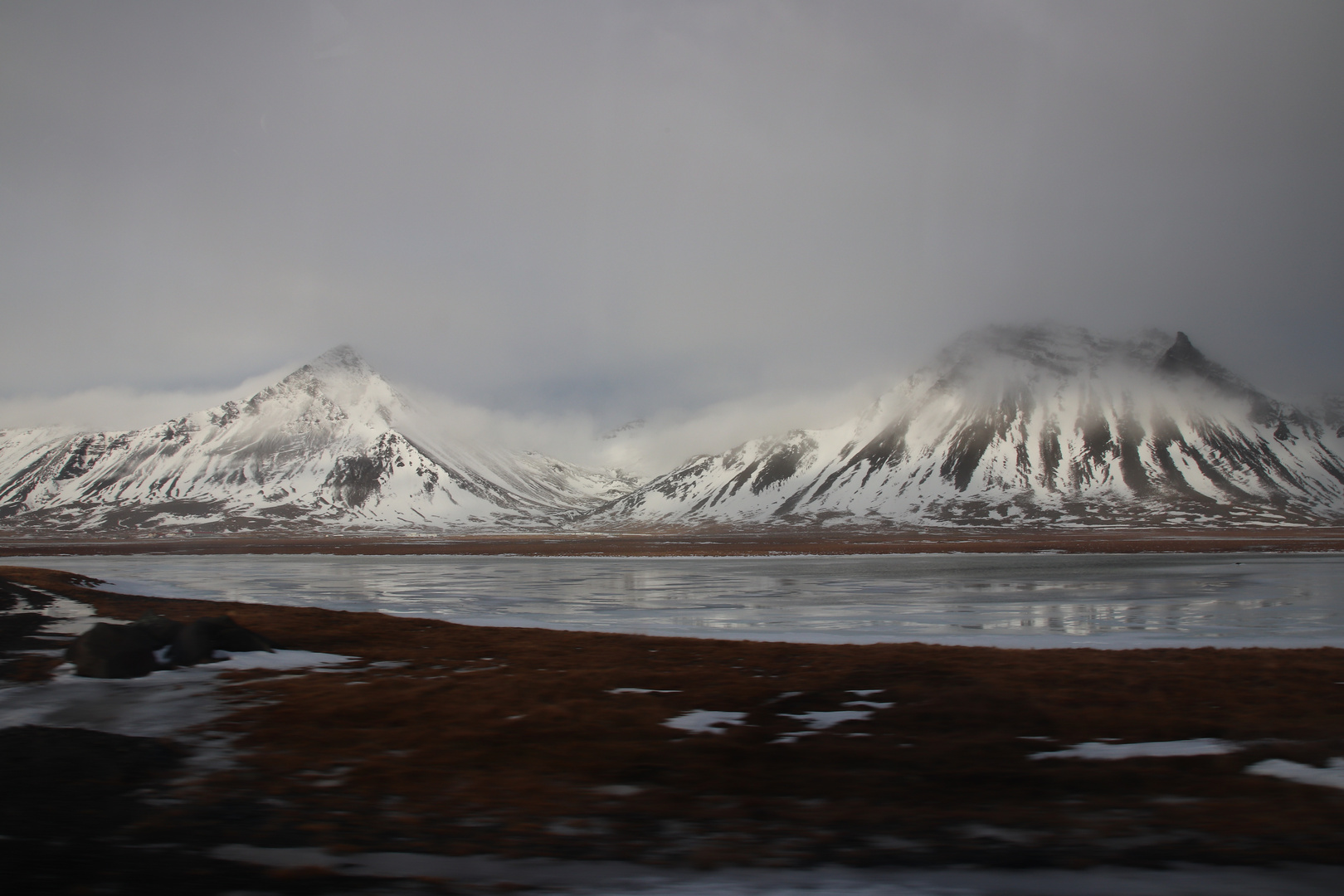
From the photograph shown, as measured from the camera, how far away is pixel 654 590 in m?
42.9

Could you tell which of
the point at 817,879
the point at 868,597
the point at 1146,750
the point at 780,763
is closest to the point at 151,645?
the point at 780,763

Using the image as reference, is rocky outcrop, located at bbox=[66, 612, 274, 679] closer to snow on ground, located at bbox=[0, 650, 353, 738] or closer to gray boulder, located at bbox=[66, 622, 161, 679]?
gray boulder, located at bbox=[66, 622, 161, 679]

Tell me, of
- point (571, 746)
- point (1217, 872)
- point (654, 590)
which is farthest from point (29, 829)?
point (654, 590)

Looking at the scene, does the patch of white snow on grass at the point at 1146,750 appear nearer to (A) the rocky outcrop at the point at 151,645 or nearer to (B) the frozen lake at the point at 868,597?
(B) the frozen lake at the point at 868,597

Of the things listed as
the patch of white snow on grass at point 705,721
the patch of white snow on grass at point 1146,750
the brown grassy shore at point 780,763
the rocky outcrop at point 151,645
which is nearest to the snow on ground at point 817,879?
the brown grassy shore at point 780,763

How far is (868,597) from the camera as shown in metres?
37.3

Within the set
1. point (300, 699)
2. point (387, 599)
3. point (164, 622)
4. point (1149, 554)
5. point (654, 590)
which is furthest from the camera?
point (1149, 554)

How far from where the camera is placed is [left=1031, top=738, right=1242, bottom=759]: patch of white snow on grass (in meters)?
10.4

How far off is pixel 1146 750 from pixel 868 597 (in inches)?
1065

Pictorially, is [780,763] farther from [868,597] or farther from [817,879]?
[868,597]

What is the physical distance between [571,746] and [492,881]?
4689mm

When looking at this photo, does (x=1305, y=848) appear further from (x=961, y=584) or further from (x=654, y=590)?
(x=961, y=584)

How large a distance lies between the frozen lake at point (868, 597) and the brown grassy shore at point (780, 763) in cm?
636

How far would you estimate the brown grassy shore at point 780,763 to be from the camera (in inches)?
296
